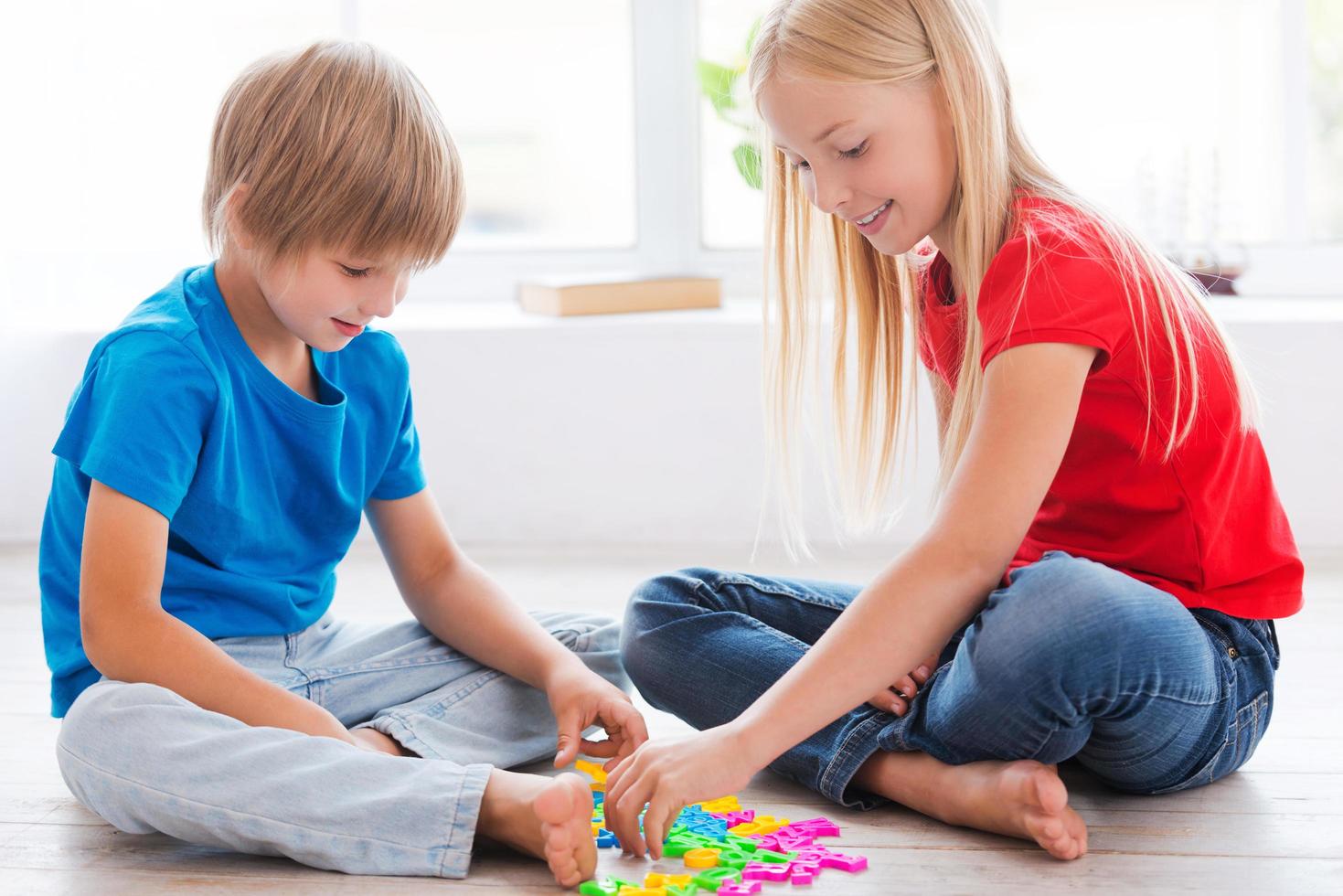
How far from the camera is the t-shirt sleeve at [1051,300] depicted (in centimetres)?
97

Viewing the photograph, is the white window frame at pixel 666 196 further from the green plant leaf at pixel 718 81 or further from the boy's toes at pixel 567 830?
the boy's toes at pixel 567 830

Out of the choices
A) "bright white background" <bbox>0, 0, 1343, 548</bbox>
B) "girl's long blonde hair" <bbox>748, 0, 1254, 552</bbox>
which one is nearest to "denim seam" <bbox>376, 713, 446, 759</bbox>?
"girl's long blonde hair" <bbox>748, 0, 1254, 552</bbox>

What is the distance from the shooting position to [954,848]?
1.01 m

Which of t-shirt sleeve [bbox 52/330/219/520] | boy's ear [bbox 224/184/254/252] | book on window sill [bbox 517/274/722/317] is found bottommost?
book on window sill [bbox 517/274/722/317]

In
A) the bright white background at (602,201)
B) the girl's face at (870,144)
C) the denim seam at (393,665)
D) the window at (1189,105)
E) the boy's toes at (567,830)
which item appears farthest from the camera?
the window at (1189,105)

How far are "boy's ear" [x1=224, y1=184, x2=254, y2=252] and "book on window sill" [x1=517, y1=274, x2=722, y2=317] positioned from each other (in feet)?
3.46

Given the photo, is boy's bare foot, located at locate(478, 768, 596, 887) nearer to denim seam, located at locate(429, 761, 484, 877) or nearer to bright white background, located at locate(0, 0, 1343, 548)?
denim seam, located at locate(429, 761, 484, 877)

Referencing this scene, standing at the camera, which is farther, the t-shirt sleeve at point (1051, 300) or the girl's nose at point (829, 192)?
the girl's nose at point (829, 192)

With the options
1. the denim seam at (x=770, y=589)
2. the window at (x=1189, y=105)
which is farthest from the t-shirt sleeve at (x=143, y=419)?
the window at (x=1189, y=105)

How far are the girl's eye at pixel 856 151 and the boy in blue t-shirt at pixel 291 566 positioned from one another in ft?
1.03

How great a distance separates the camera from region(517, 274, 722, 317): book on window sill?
7.01ft

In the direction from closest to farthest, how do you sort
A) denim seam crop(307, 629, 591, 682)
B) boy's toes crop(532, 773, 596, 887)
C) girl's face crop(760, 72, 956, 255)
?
boy's toes crop(532, 773, 596, 887), girl's face crop(760, 72, 956, 255), denim seam crop(307, 629, 591, 682)

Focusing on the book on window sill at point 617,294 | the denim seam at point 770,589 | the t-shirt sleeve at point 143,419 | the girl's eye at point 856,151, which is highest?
the girl's eye at point 856,151

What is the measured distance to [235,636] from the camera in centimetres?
116
